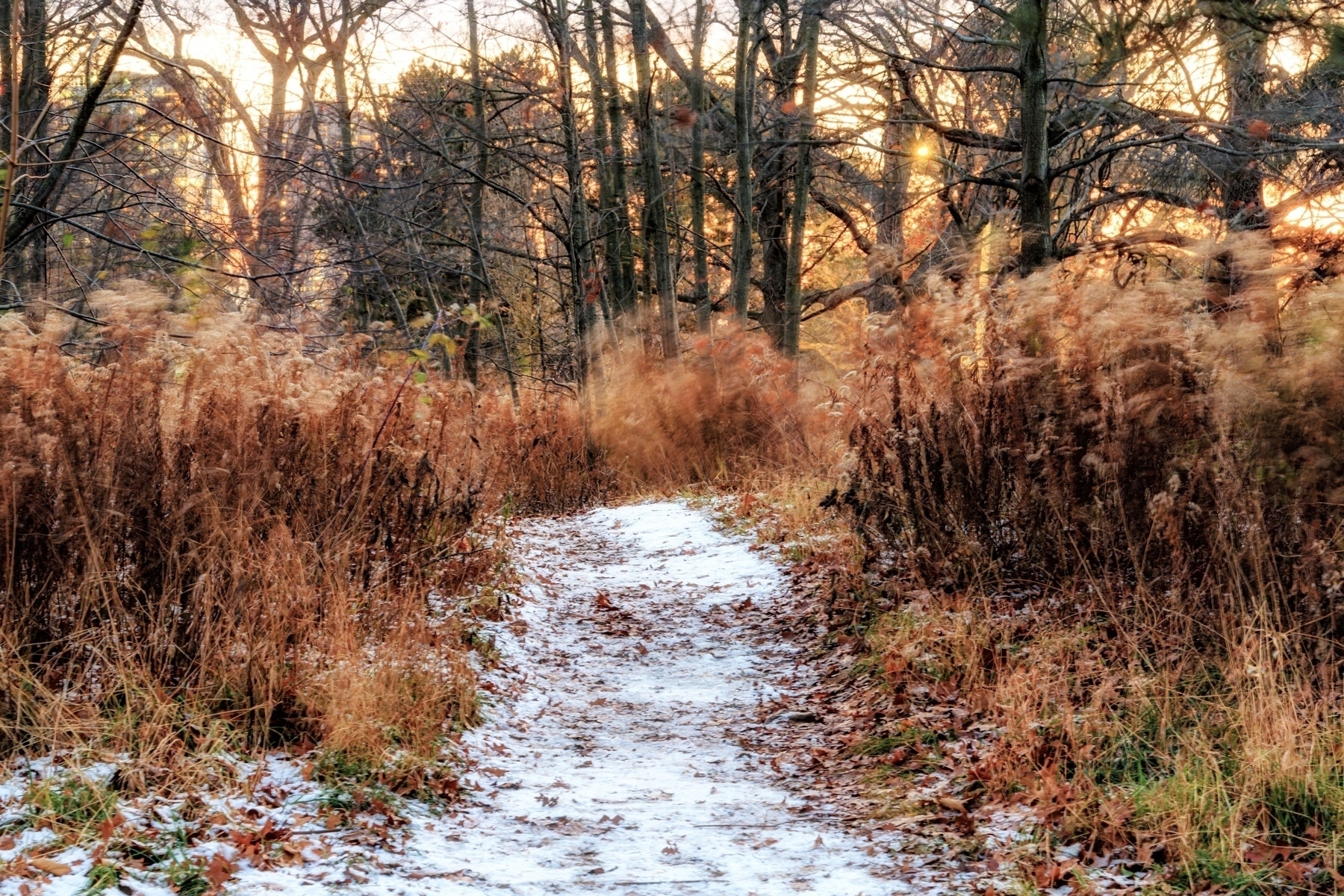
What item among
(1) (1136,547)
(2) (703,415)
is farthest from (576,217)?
(1) (1136,547)

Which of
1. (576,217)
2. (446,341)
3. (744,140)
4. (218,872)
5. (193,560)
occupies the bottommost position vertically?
(218,872)

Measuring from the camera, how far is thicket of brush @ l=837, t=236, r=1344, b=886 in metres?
3.89

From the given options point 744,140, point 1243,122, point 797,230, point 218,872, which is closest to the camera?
point 218,872

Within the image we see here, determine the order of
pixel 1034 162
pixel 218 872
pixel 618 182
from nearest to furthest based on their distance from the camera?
pixel 218 872 < pixel 1034 162 < pixel 618 182

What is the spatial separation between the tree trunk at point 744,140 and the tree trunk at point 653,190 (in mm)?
1190

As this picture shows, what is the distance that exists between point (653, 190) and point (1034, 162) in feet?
31.4

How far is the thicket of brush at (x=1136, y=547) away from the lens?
3.89 meters

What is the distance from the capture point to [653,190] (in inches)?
693

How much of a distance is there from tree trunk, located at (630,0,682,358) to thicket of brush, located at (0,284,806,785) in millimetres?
10054

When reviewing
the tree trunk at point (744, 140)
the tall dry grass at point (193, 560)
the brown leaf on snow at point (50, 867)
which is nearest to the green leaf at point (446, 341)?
the tall dry grass at point (193, 560)

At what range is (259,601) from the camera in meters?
4.82

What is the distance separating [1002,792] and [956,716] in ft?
2.70

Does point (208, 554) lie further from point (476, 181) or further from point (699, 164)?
point (699, 164)

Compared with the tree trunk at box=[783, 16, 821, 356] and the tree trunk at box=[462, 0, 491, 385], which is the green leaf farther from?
the tree trunk at box=[783, 16, 821, 356]
